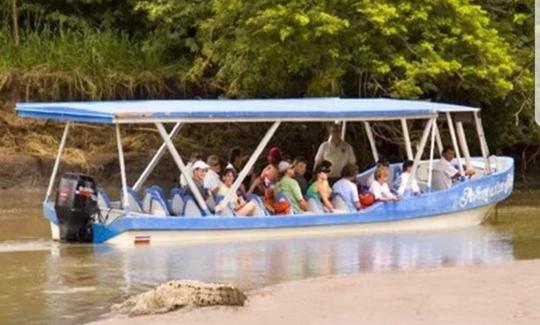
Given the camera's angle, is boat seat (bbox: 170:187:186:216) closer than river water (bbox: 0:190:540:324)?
No

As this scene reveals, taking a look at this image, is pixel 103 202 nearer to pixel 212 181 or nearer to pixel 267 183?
pixel 212 181

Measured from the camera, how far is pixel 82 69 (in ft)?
110

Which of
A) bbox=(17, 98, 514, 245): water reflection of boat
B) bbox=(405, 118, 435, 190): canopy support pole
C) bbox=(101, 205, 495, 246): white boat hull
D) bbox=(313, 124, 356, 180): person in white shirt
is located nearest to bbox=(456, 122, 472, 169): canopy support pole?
bbox=(17, 98, 514, 245): water reflection of boat

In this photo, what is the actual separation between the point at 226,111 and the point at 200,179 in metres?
1.33

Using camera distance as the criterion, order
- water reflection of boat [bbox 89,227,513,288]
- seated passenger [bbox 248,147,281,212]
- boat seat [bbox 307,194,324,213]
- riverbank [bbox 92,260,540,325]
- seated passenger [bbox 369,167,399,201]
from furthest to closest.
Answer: seated passenger [bbox 369,167,399,201], seated passenger [bbox 248,147,281,212], boat seat [bbox 307,194,324,213], water reflection of boat [bbox 89,227,513,288], riverbank [bbox 92,260,540,325]

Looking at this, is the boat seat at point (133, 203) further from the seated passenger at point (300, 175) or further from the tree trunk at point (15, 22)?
the tree trunk at point (15, 22)

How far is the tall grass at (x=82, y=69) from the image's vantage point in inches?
1297

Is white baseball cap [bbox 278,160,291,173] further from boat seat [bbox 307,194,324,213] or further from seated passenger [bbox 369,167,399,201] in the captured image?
seated passenger [bbox 369,167,399,201]

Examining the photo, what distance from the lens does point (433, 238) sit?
20578 mm

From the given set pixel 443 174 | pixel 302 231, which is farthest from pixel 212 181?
pixel 443 174

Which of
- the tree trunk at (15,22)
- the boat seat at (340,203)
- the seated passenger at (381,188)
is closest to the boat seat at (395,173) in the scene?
the seated passenger at (381,188)

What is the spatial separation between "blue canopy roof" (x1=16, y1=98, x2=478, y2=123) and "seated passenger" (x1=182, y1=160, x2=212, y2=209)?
36.1 inches

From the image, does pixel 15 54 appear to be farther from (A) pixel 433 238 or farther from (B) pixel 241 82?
(A) pixel 433 238

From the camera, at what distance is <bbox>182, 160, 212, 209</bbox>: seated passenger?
20.0 metres
